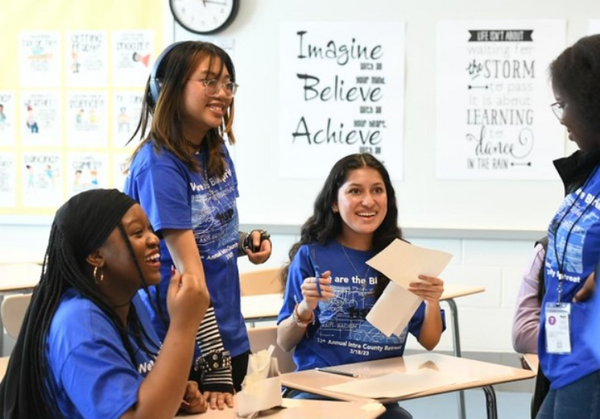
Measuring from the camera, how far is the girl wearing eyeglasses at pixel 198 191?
205 centimetres

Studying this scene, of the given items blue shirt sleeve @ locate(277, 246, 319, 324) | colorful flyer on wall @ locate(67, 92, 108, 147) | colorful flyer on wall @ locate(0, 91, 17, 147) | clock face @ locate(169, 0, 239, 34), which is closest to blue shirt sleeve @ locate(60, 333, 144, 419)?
blue shirt sleeve @ locate(277, 246, 319, 324)

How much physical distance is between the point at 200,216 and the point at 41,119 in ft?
10.8

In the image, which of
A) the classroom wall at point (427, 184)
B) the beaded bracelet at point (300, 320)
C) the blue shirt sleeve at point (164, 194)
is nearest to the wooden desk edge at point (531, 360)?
the beaded bracelet at point (300, 320)

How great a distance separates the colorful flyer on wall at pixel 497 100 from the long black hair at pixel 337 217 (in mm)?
1863

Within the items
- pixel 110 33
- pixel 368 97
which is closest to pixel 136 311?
pixel 368 97

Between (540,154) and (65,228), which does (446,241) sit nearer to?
(540,154)

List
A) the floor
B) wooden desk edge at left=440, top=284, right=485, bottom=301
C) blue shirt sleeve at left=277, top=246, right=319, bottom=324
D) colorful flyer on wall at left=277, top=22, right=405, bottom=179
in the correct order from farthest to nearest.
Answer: colorful flyer on wall at left=277, top=22, right=405, bottom=179
the floor
wooden desk edge at left=440, top=284, right=485, bottom=301
blue shirt sleeve at left=277, top=246, right=319, bottom=324

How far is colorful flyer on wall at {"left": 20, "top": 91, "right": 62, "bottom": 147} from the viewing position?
5.14 m

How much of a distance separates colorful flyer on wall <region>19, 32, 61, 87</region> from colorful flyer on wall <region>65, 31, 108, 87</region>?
0.23ft

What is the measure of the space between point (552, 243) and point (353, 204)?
3.59 ft

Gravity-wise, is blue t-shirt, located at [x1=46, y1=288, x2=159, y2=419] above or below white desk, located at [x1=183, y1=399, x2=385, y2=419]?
above

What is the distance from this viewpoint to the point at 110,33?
5062mm

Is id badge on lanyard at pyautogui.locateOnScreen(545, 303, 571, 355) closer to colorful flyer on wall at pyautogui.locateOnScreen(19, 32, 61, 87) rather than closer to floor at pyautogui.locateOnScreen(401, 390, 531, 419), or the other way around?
floor at pyautogui.locateOnScreen(401, 390, 531, 419)

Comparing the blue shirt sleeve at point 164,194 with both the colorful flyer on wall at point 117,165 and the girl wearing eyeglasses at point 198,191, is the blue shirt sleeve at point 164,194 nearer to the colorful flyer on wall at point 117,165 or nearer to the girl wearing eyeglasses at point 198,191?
the girl wearing eyeglasses at point 198,191
